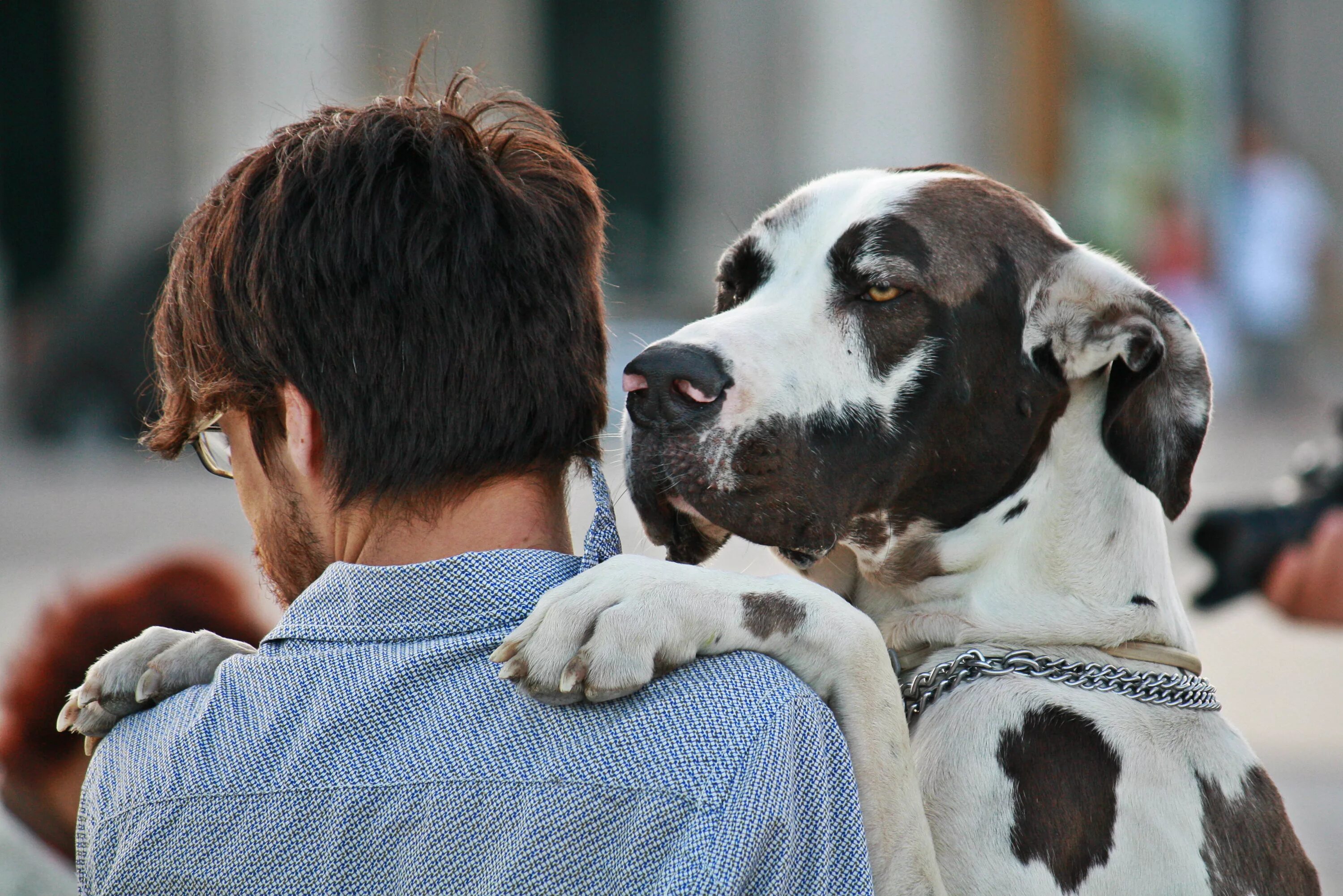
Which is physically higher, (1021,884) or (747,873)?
(747,873)

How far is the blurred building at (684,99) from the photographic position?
58.1 ft

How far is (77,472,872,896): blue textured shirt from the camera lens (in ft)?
5.49

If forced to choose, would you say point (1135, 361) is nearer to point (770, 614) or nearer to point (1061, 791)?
point (1061, 791)

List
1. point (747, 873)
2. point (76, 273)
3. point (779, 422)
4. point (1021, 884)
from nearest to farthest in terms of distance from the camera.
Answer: point (747, 873)
point (1021, 884)
point (779, 422)
point (76, 273)

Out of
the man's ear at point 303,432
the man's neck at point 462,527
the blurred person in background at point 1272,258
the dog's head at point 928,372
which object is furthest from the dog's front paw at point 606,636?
the blurred person in background at point 1272,258

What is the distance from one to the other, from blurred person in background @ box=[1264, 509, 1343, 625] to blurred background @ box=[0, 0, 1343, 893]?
9.52 m

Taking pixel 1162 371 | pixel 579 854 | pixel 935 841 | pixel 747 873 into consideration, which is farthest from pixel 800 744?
pixel 1162 371

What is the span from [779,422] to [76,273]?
17871 mm

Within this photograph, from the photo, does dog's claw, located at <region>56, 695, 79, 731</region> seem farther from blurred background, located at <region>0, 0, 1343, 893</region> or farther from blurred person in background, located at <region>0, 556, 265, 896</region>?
blurred background, located at <region>0, 0, 1343, 893</region>

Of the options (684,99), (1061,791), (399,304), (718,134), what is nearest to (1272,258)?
(718,134)

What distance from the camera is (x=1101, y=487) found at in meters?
2.64

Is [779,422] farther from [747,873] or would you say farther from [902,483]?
[747,873]

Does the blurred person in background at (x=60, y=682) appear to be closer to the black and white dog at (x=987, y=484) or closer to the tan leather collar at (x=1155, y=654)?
the black and white dog at (x=987, y=484)

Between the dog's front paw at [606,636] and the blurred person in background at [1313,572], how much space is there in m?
2.39
